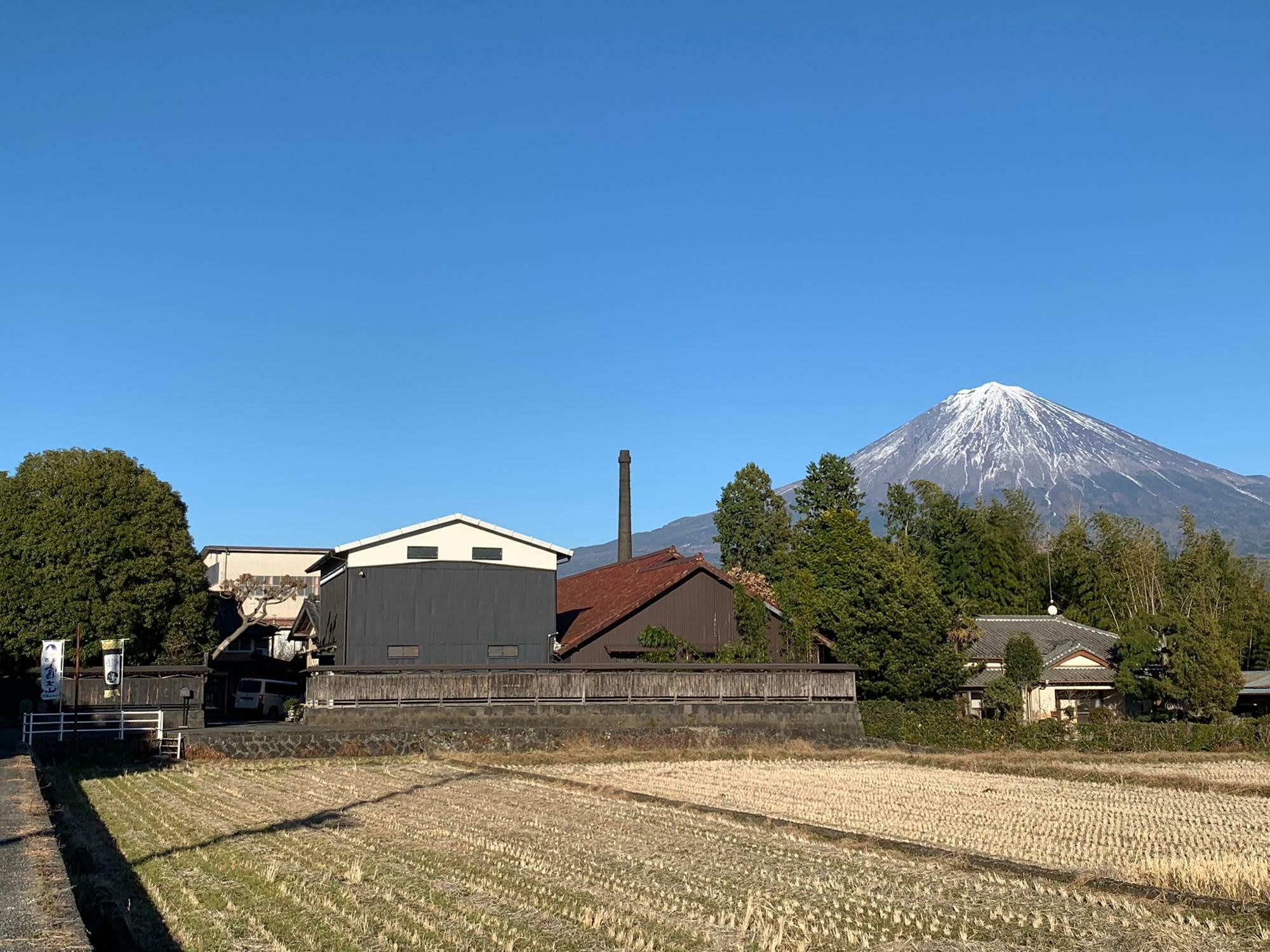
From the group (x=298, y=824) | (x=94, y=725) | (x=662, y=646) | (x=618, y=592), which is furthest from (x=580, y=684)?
(x=298, y=824)

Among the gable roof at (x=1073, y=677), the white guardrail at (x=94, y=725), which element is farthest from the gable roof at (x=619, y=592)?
the gable roof at (x=1073, y=677)

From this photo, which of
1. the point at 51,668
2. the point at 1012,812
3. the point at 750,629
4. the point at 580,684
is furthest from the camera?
the point at 750,629

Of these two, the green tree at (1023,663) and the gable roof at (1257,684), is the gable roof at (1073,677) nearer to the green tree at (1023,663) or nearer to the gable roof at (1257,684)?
the green tree at (1023,663)

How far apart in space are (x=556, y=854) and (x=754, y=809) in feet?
20.7

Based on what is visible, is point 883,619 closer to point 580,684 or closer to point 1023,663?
point 1023,663

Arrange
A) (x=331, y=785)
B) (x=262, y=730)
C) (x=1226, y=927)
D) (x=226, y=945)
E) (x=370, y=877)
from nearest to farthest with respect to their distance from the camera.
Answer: (x=226, y=945)
(x=1226, y=927)
(x=370, y=877)
(x=331, y=785)
(x=262, y=730)

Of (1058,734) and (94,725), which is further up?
(94,725)

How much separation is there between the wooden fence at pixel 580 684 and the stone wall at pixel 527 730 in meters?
0.28

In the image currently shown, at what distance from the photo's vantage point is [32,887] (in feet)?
35.1

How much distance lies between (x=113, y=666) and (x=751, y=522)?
5191 cm

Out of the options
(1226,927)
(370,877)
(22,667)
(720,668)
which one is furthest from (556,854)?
(22,667)

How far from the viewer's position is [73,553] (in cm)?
4234

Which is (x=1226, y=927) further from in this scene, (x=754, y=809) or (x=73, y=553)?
(x=73, y=553)

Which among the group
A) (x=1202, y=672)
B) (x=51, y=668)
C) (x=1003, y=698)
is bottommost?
(x=1003, y=698)
